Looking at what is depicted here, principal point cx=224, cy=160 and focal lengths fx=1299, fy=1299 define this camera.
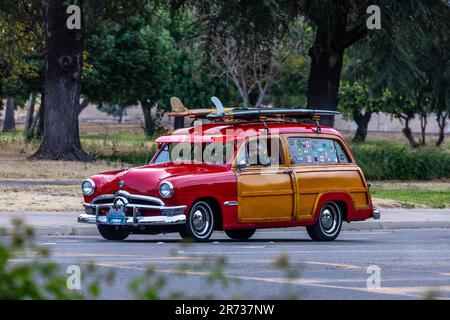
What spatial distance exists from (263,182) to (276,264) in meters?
11.5

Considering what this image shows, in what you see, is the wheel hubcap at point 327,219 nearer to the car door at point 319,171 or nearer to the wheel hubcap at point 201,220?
the car door at point 319,171

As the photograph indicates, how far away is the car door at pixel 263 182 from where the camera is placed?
61.4ft

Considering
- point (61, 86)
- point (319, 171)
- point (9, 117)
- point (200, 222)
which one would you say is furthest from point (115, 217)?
point (9, 117)

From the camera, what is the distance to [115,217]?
18.1 metres

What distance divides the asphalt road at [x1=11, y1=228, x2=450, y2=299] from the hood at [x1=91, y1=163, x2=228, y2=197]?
78 cm

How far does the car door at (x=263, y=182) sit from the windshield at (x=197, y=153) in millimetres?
251

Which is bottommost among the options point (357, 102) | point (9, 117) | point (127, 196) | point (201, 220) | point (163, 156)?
point (201, 220)

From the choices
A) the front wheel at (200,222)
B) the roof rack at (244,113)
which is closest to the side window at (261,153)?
the roof rack at (244,113)

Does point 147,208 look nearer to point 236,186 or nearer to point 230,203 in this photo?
point 230,203

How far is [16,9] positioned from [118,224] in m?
24.8

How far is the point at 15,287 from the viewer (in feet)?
21.4
